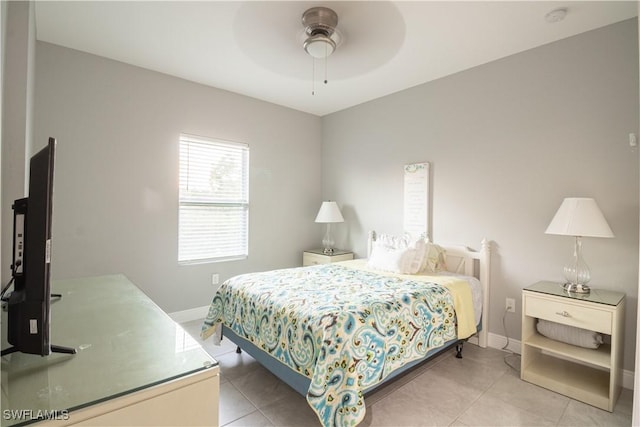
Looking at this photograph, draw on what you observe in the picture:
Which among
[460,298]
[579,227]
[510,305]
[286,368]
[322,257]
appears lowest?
[286,368]

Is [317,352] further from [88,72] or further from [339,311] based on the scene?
[88,72]

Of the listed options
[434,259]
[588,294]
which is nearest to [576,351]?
[588,294]

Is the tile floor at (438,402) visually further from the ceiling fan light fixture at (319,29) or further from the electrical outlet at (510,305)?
the ceiling fan light fixture at (319,29)

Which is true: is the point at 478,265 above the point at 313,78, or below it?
below

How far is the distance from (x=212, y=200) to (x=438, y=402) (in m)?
3.02

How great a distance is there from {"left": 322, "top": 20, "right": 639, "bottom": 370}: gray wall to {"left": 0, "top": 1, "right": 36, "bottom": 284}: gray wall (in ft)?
10.9

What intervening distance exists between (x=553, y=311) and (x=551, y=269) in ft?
1.77

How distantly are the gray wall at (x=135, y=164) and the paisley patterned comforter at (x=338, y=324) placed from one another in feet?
3.79

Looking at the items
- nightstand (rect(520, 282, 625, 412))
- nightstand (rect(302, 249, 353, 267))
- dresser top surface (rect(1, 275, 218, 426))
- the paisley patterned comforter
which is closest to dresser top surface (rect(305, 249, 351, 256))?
nightstand (rect(302, 249, 353, 267))

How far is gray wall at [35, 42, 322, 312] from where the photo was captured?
2.86 metres

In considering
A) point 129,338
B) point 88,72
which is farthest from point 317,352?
point 88,72

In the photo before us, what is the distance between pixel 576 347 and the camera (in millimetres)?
2295

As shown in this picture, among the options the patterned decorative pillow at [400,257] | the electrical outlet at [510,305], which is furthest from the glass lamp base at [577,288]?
the patterned decorative pillow at [400,257]

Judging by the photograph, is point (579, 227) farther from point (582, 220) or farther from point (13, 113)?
point (13, 113)
